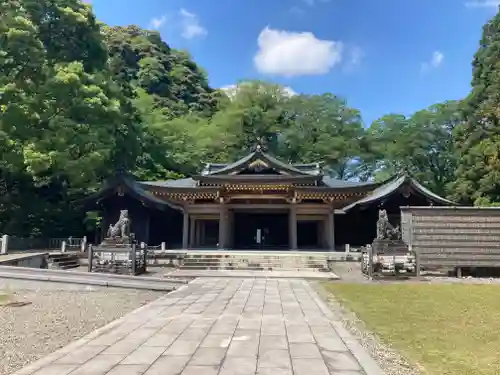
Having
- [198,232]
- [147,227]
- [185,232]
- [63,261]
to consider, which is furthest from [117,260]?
[198,232]

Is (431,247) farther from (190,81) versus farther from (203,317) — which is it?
(190,81)

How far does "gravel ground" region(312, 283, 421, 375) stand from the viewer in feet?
14.3

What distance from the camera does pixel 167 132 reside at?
123 feet

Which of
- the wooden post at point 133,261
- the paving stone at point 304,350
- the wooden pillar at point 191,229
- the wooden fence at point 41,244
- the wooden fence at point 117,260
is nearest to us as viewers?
the paving stone at point 304,350

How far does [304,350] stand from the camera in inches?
191

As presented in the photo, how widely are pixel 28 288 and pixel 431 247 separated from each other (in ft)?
45.8

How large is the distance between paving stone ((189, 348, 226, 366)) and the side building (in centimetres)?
1729

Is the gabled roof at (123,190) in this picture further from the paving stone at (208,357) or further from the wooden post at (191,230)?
the paving stone at (208,357)

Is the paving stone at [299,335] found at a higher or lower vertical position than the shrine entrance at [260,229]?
lower

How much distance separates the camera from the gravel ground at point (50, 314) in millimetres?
5300

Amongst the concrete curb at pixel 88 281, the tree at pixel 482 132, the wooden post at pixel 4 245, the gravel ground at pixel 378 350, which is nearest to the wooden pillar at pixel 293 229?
the concrete curb at pixel 88 281

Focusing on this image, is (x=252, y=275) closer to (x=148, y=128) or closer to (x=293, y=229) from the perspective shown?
(x=293, y=229)

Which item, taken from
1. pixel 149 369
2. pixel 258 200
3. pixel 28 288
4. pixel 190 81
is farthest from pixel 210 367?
pixel 190 81

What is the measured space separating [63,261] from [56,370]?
49.8 feet
